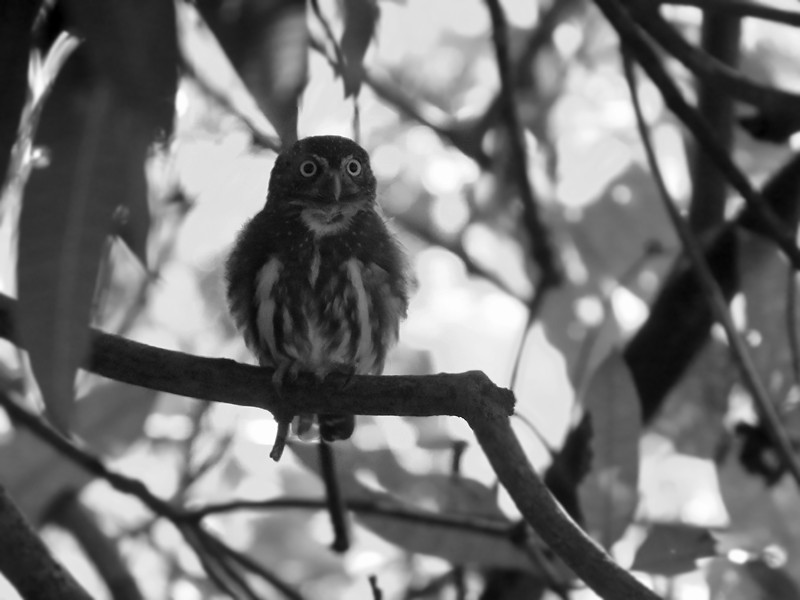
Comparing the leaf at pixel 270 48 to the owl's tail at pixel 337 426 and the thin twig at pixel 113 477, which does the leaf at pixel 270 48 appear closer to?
the owl's tail at pixel 337 426

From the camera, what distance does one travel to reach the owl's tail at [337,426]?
354cm

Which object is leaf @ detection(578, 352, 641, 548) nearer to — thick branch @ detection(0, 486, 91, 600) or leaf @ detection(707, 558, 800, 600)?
leaf @ detection(707, 558, 800, 600)

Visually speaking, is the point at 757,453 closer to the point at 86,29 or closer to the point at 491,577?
the point at 491,577

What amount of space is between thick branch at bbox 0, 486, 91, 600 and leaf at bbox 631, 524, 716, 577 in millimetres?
1360

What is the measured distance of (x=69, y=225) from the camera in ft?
5.46

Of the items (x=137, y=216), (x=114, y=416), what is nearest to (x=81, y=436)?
(x=114, y=416)

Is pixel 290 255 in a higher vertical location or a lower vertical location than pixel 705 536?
higher

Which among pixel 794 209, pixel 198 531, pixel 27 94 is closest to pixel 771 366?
pixel 794 209

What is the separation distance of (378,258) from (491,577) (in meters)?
1.13

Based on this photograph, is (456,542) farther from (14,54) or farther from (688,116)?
(14,54)

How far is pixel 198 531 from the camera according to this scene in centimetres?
367

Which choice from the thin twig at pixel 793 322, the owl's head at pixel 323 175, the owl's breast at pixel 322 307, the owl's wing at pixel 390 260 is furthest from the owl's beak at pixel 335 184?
Result: the thin twig at pixel 793 322

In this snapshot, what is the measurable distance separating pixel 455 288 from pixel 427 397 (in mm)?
3128

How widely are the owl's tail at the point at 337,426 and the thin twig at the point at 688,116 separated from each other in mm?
1247
